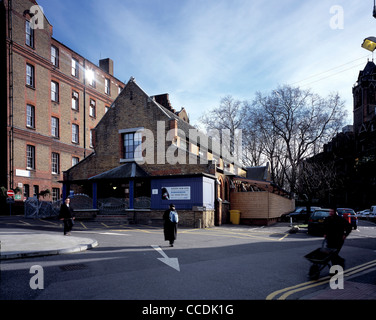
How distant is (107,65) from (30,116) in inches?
685

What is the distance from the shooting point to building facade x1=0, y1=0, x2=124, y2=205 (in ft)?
90.0

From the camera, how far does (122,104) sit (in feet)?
85.8

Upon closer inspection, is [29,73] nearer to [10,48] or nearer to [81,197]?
[10,48]

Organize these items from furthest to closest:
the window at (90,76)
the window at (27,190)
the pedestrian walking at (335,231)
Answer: the window at (90,76) → the window at (27,190) → the pedestrian walking at (335,231)

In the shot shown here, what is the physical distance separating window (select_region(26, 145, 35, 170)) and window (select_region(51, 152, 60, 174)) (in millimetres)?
3167

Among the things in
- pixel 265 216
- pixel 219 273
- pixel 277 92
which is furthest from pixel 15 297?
pixel 277 92

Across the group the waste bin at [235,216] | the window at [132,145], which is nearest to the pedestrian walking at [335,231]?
the waste bin at [235,216]

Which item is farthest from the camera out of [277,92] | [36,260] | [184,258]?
[277,92]

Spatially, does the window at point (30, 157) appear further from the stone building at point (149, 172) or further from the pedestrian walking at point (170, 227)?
the pedestrian walking at point (170, 227)

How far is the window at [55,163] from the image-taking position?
3291 centimetres

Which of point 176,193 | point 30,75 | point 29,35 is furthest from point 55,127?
point 176,193

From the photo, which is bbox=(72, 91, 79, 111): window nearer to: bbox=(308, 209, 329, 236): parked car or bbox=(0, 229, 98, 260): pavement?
bbox=(0, 229, 98, 260): pavement

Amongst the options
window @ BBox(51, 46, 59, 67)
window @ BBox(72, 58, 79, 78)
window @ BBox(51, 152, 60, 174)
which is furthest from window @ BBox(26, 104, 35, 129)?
window @ BBox(72, 58, 79, 78)
